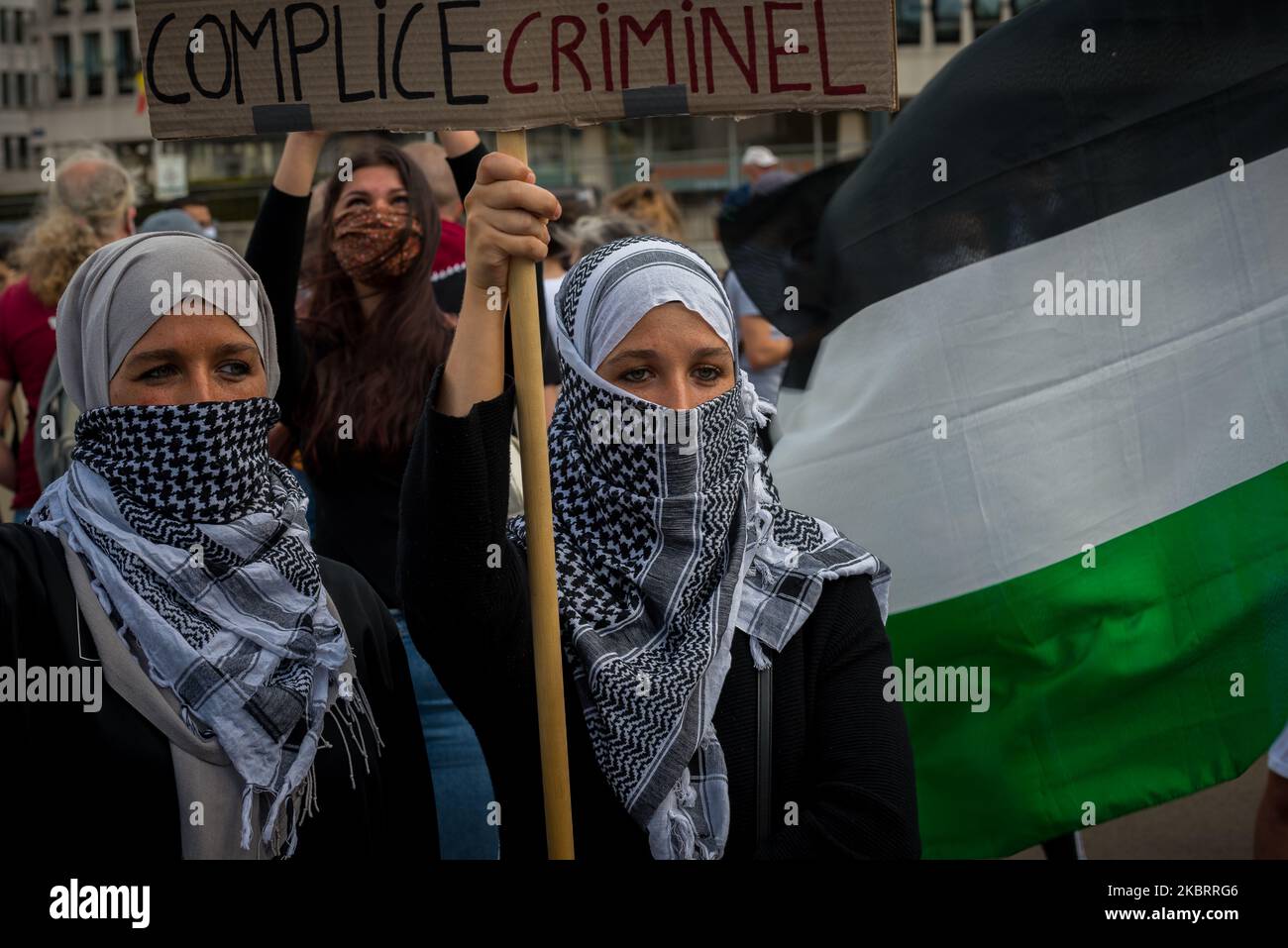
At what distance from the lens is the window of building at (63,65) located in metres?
50.9

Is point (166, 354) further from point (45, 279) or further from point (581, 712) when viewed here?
point (45, 279)

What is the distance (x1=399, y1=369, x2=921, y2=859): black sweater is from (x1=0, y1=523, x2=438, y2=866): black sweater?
0.22 meters

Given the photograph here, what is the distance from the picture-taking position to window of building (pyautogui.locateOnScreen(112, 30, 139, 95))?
49.2m

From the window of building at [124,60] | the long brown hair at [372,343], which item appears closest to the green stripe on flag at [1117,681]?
the long brown hair at [372,343]

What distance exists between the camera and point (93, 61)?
50.6 m

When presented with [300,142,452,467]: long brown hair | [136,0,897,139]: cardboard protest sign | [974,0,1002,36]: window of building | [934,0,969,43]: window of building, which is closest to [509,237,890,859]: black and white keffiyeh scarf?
[136,0,897,139]: cardboard protest sign

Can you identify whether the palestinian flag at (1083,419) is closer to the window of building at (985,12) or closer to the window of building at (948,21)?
the window of building at (985,12)

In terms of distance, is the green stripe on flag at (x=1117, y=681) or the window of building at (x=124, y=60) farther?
the window of building at (x=124, y=60)

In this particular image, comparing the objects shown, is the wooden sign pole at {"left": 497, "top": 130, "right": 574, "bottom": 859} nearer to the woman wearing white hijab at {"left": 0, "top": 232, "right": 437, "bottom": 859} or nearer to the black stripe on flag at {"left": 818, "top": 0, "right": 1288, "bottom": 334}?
the woman wearing white hijab at {"left": 0, "top": 232, "right": 437, "bottom": 859}

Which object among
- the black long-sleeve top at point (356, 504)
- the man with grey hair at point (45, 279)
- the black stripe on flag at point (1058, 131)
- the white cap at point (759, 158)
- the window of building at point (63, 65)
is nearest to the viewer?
the black stripe on flag at point (1058, 131)

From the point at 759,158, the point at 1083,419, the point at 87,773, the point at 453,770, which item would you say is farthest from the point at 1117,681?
the point at 759,158
